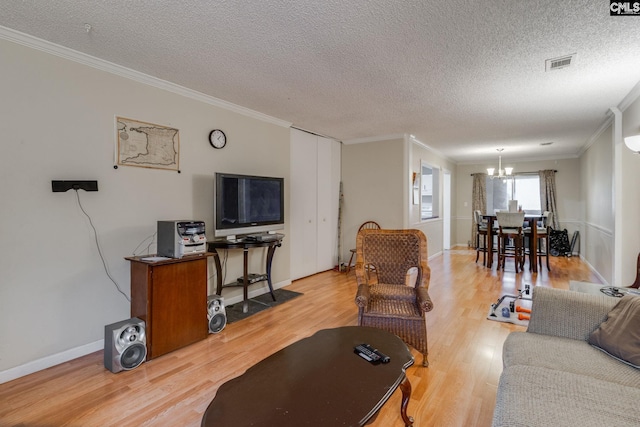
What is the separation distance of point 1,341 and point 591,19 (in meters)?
4.63

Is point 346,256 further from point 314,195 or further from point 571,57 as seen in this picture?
point 571,57

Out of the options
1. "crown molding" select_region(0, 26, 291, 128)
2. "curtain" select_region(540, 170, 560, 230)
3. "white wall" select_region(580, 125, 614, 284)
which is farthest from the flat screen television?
"curtain" select_region(540, 170, 560, 230)

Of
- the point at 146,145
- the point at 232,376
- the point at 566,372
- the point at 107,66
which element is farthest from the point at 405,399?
the point at 107,66

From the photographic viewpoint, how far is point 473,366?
2227 millimetres

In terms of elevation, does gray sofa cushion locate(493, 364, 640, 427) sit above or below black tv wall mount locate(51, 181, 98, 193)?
below

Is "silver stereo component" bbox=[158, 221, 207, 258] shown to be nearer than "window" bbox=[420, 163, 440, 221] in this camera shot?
Yes

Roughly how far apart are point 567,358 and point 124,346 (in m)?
2.83

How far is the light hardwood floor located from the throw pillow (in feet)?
2.32

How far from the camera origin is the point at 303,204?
488 cm

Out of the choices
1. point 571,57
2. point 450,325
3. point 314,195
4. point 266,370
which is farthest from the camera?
point 314,195

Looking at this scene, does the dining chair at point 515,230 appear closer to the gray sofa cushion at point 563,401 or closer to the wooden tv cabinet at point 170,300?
the gray sofa cushion at point 563,401

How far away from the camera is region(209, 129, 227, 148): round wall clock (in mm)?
3383

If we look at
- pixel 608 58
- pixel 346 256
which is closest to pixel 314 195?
pixel 346 256

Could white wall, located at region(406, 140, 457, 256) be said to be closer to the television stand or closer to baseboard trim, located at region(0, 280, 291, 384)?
the television stand
